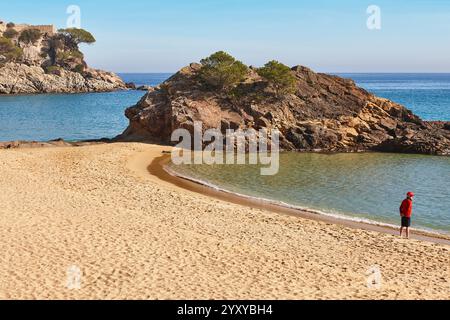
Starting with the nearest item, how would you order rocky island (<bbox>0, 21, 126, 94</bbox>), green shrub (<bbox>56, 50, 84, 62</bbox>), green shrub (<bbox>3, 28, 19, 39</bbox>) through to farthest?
rocky island (<bbox>0, 21, 126, 94</bbox>)
green shrub (<bbox>56, 50, 84, 62</bbox>)
green shrub (<bbox>3, 28, 19, 39</bbox>)

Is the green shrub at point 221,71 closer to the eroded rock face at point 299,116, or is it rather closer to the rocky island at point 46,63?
the eroded rock face at point 299,116

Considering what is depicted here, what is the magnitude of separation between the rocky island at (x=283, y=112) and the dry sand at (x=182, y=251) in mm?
16916

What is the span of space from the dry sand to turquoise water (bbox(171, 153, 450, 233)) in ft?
10.6

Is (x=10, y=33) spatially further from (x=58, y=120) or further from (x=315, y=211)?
(x=315, y=211)

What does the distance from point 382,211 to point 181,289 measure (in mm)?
13345

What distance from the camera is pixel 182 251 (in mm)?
15266

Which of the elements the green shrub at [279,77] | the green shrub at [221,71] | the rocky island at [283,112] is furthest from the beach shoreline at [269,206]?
the green shrub at [279,77]

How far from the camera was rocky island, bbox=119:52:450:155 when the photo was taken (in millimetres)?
40281

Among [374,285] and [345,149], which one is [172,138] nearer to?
[345,149]

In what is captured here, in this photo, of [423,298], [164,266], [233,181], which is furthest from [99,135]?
[423,298]

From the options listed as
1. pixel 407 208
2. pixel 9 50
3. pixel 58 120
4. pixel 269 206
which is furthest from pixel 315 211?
pixel 9 50

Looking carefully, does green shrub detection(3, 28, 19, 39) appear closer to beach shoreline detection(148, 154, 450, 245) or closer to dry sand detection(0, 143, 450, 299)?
beach shoreline detection(148, 154, 450, 245)

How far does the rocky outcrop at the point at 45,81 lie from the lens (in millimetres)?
102875

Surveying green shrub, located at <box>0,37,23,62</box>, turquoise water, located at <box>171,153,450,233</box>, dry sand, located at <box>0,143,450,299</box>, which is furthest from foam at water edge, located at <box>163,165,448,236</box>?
green shrub, located at <box>0,37,23,62</box>
